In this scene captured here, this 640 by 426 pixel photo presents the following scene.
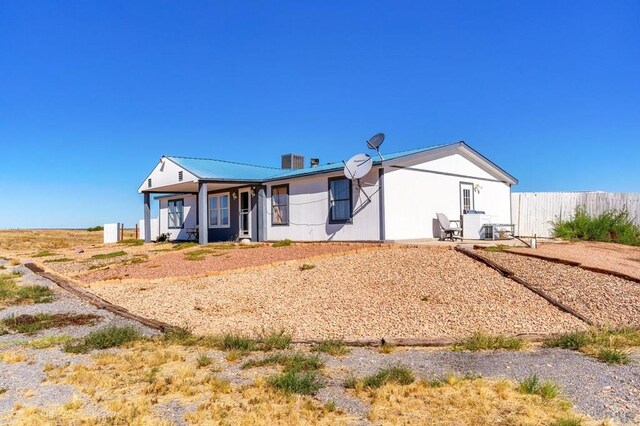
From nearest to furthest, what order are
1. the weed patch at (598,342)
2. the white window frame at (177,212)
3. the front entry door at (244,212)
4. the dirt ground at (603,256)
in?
the weed patch at (598,342)
the dirt ground at (603,256)
the front entry door at (244,212)
the white window frame at (177,212)

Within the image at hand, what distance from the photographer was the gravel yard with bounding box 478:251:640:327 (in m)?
7.54

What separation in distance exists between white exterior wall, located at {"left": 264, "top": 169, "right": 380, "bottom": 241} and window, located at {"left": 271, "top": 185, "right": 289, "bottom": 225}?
20 centimetres

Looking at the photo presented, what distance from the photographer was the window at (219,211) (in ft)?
75.0

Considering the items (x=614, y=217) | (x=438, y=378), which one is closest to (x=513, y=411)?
(x=438, y=378)

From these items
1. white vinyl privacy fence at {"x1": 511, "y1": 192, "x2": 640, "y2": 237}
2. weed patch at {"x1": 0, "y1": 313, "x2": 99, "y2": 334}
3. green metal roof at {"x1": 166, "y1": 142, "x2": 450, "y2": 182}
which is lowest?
weed patch at {"x1": 0, "y1": 313, "x2": 99, "y2": 334}

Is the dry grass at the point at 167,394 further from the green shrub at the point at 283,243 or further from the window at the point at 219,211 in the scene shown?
the window at the point at 219,211

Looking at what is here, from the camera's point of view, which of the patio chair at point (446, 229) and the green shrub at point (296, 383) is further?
the patio chair at point (446, 229)

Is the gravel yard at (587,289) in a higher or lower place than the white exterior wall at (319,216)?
lower

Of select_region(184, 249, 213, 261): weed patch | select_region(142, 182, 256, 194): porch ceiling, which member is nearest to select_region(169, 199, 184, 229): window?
select_region(142, 182, 256, 194): porch ceiling

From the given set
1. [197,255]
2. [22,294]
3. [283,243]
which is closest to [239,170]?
[283,243]

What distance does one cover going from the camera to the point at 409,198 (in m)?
16.3

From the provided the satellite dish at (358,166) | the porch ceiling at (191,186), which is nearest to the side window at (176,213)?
the porch ceiling at (191,186)

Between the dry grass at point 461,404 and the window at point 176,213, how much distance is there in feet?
78.8

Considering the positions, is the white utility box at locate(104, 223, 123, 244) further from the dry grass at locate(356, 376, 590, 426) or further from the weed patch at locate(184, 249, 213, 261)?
the dry grass at locate(356, 376, 590, 426)
